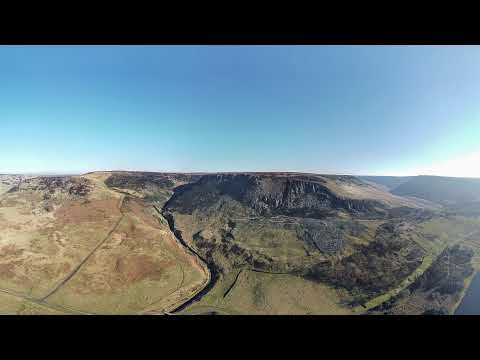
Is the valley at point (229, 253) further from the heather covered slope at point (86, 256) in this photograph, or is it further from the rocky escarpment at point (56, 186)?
the rocky escarpment at point (56, 186)

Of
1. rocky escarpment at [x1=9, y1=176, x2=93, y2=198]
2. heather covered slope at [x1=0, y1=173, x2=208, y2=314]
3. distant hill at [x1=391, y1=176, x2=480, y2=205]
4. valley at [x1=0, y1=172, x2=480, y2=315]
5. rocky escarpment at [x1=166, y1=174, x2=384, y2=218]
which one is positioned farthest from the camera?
distant hill at [x1=391, y1=176, x2=480, y2=205]

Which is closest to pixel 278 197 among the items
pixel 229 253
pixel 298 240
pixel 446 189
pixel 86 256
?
pixel 298 240

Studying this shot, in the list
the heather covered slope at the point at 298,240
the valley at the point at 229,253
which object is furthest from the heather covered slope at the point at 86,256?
the heather covered slope at the point at 298,240

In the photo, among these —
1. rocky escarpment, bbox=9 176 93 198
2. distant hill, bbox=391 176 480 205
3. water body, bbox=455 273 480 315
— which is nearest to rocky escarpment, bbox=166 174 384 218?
rocky escarpment, bbox=9 176 93 198

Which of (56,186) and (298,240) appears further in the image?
(56,186)

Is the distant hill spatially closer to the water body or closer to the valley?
the valley

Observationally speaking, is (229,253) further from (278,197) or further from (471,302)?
(471,302)
